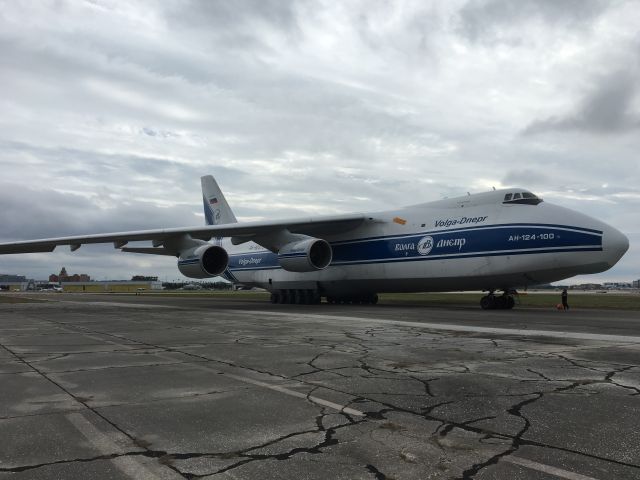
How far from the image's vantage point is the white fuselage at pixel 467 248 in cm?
1662

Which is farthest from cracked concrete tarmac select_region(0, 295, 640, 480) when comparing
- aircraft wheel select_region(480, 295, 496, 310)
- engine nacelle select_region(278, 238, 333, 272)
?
engine nacelle select_region(278, 238, 333, 272)

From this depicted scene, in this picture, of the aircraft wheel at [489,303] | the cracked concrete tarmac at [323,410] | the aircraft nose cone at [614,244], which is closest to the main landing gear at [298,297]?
the aircraft wheel at [489,303]

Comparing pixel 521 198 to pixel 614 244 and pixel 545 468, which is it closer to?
pixel 614 244

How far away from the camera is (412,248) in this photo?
2069cm

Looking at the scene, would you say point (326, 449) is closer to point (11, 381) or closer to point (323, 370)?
point (323, 370)

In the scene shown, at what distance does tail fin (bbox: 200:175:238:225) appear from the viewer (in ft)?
107

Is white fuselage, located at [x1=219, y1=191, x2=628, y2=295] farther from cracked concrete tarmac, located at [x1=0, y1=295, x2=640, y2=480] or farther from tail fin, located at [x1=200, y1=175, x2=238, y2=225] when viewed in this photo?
tail fin, located at [x1=200, y1=175, x2=238, y2=225]

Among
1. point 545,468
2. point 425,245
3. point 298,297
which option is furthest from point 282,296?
point 545,468

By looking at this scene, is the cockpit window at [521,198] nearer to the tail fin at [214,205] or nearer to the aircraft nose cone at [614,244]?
the aircraft nose cone at [614,244]

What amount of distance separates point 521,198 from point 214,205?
67.4 feet

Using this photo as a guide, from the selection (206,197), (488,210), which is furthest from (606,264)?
(206,197)

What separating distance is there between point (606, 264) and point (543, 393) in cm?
1333

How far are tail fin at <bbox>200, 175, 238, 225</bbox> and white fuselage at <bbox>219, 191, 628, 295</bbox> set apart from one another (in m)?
9.02

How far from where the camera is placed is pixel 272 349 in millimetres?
8500
